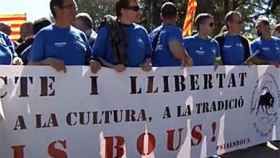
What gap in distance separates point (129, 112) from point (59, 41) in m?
1.15

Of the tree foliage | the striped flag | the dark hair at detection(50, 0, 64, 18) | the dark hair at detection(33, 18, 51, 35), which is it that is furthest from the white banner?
the tree foliage

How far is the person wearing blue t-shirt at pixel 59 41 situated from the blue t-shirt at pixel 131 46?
A: 428 mm

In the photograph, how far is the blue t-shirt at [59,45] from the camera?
630cm

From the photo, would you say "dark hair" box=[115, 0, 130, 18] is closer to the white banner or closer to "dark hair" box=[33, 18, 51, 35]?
the white banner

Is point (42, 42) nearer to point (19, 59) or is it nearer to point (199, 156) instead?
point (19, 59)

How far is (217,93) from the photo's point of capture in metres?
8.46

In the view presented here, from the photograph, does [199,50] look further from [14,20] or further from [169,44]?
[14,20]

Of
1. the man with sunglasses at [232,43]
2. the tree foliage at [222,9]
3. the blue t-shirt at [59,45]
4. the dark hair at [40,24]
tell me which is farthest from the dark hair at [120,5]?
the tree foliage at [222,9]

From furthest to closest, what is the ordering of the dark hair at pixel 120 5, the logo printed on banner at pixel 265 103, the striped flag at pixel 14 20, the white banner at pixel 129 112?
1. the striped flag at pixel 14 20
2. the logo printed on banner at pixel 265 103
3. the dark hair at pixel 120 5
4. the white banner at pixel 129 112

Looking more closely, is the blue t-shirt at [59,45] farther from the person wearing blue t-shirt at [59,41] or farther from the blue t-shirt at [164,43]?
the blue t-shirt at [164,43]

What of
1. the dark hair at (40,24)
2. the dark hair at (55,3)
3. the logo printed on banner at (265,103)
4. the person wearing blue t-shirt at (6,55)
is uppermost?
the dark hair at (55,3)

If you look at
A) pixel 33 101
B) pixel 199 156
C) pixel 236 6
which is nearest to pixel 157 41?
pixel 199 156

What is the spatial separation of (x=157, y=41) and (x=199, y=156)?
1.43 m

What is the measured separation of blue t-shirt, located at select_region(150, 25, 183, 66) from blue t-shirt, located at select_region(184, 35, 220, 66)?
60cm
